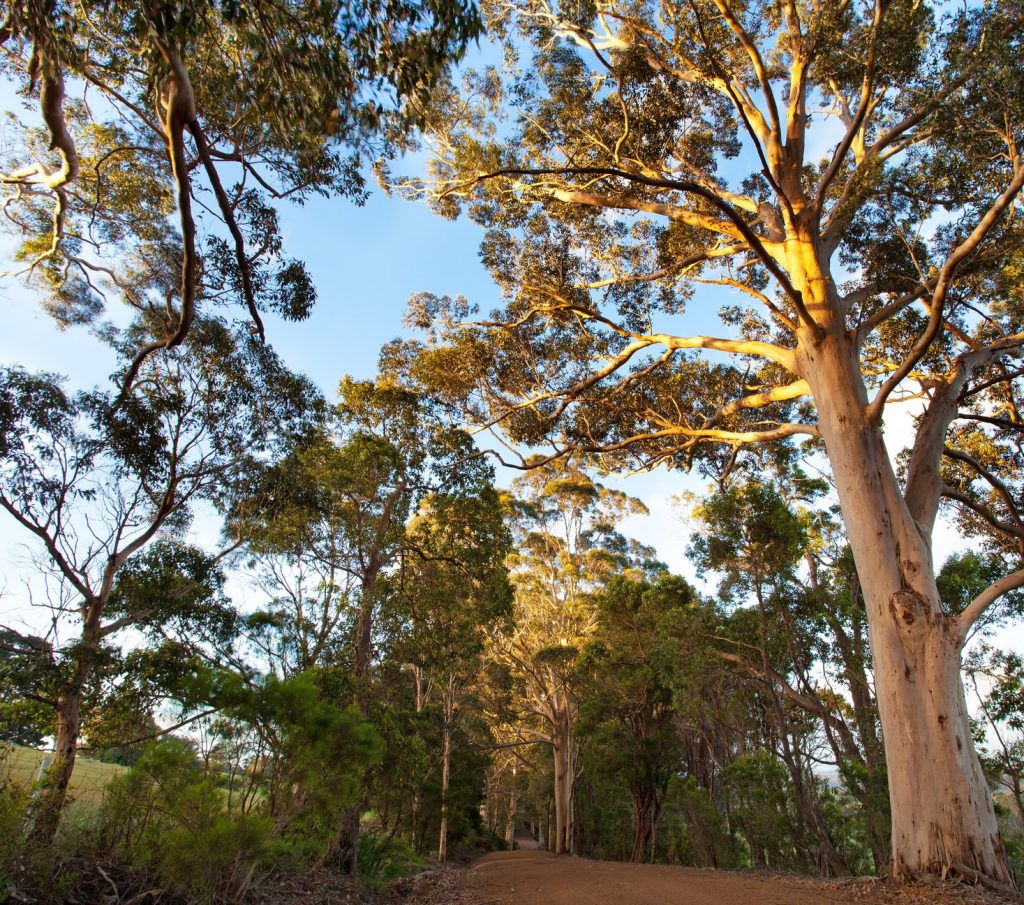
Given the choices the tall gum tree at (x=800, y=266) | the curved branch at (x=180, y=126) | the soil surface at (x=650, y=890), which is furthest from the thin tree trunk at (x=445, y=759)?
Result: the curved branch at (x=180, y=126)

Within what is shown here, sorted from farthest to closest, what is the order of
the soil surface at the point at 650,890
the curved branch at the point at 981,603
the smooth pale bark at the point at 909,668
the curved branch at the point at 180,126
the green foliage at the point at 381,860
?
the green foliage at the point at 381,860
the curved branch at the point at 981,603
the smooth pale bark at the point at 909,668
the soil surface at the point at 650,890
the curved branch at the point at 180,126

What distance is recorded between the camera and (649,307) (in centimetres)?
938

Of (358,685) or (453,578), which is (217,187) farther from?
(453,578)

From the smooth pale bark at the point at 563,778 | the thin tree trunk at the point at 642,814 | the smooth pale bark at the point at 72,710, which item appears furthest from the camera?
the smooth pale bark at the point at 563,778

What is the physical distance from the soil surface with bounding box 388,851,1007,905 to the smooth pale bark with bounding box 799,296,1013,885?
34 centimetres

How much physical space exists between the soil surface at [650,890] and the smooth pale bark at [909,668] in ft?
1.13

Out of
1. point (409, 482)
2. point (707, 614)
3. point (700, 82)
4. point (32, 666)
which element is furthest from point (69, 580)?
point (707, 614)

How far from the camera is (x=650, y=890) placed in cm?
643

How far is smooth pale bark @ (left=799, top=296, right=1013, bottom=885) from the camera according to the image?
4.63 metres

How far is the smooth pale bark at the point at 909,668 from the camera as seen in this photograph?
4.63 m

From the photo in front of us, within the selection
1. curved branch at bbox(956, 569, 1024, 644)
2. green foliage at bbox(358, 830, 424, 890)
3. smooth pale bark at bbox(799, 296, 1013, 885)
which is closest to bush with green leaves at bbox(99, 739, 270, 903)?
smooth pale bark at bbox(799, 296, 1013, 885)

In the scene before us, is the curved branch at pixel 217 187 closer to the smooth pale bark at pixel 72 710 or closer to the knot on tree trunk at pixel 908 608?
the smooth pale bark at pixel 72 710

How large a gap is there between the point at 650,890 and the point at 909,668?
363cm

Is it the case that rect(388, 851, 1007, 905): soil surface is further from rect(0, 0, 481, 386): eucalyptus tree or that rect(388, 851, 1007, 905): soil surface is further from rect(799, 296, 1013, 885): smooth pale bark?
rect(0, 0, 481, 386): eucalyptus tree
